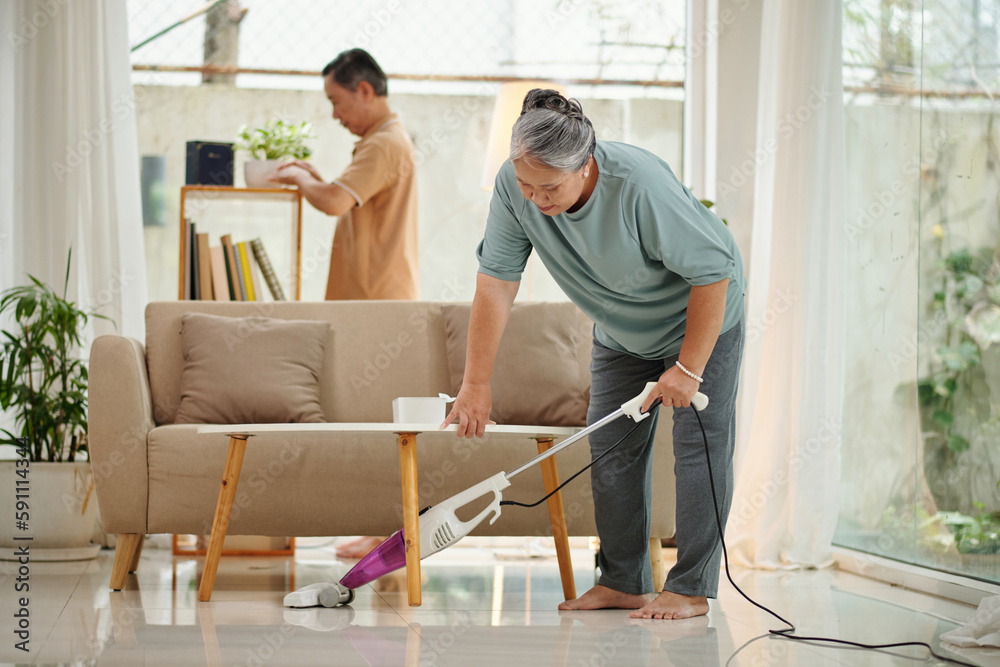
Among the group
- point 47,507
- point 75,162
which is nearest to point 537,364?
point 47,507

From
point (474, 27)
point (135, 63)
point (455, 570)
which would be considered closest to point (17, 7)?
point (135, 63)

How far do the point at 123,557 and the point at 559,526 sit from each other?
108 centimetres

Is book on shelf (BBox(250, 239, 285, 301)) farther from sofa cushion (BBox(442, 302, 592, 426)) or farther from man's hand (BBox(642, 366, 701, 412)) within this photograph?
man's hand (BBox(642, 366, 701, 412))

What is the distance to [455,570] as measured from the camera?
111 inches

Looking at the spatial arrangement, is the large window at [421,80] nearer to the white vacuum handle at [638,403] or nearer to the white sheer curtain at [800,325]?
the white sheer curtain at [800,325]

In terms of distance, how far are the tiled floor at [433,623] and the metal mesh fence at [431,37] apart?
6.83 feet

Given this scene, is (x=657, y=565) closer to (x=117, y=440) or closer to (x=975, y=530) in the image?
(x=975, y=530)

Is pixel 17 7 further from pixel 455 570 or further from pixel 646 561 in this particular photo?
pixel 646 561

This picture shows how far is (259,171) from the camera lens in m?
3.27

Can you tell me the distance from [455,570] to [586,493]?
57cm

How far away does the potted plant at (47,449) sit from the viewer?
283 centimetres

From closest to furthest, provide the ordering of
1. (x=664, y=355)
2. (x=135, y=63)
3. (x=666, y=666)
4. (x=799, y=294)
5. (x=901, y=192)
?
(x=666, y=666) < (x=664, y=355) < (x=901, y=192) < (x=799, y=294) < (x=135, y=63)

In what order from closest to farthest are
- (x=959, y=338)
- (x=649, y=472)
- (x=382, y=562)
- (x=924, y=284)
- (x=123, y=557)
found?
1. (x=382, y=562)
2. (x=649, y=472)
3. (x=123, y=557)
4. (x=959, y=338)
5. (x=924, y=284)

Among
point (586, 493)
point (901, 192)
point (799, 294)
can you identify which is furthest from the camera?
point (799, 294)
